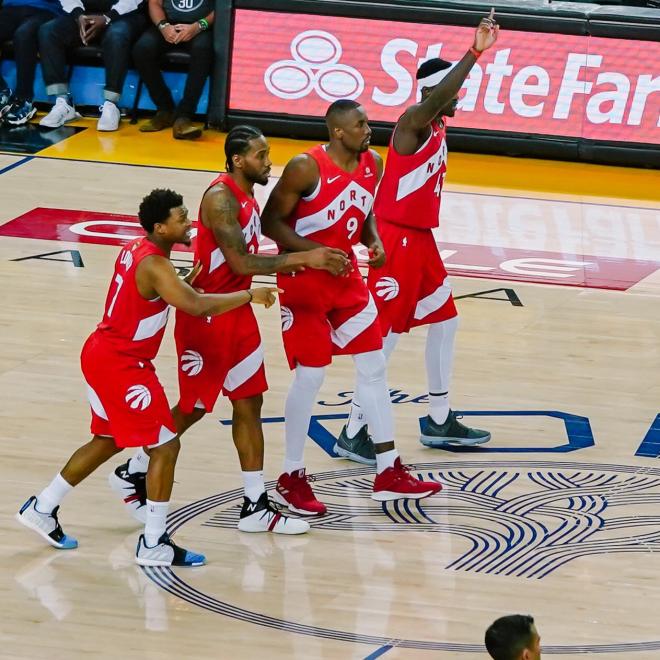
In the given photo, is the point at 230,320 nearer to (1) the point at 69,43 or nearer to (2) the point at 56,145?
(2) the point at 56,145

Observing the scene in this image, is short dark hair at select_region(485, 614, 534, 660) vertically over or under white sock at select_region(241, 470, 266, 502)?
over

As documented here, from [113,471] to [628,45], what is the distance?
812 centimetres

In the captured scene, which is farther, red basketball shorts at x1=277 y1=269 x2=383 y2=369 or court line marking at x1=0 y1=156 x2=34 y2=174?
court line marking at x1=0 y1=156 x2=34 y2=174

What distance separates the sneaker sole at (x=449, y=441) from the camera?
7215 mm

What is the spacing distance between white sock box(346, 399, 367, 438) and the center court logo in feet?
0.67

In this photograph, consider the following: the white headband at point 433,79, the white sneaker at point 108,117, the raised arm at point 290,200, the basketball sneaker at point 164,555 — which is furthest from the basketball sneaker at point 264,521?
the white sneaker at point 108,117

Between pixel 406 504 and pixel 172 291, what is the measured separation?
5.35 ft

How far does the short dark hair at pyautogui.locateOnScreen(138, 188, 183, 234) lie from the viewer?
5629mm

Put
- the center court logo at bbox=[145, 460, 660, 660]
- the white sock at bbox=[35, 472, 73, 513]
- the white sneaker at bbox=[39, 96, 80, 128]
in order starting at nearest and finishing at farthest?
the center court logo at bbox=[145, 460, 660, 660] < the white sock at bbox=[35, 472, 73, 513] < the white sneaker at bbox=[39, 96, 80, 128]

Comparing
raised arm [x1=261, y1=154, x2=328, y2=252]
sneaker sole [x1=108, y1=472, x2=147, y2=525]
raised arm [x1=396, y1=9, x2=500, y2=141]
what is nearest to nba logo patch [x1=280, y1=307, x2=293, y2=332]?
raised arm [x1=261, y1=154, x2=328, y2=252]

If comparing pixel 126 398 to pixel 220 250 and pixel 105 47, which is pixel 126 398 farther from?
pixel 105 47

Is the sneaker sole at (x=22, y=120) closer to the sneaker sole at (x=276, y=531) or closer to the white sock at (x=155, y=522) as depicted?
the sneaker sole at (x=276, y=531)

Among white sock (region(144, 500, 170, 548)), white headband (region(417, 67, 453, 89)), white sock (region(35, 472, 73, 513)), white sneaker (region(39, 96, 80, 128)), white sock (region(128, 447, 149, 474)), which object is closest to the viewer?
white sock (region(144, 500, 170, 548))

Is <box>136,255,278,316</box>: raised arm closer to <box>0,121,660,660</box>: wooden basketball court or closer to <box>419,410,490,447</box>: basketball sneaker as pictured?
<box>0,121,660,660</box>: wooden basketball court
